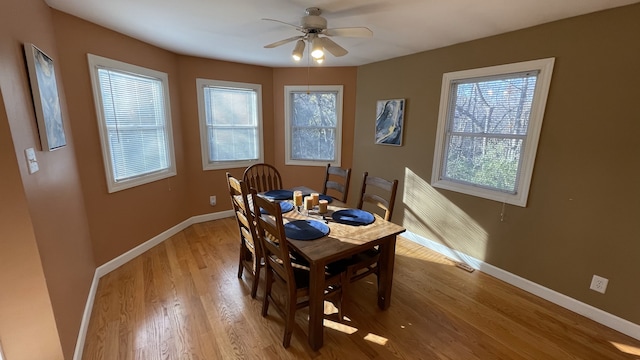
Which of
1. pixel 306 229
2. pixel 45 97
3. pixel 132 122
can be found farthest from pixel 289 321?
pixel 132 122

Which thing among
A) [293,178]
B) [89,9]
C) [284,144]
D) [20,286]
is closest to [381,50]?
[284,144]

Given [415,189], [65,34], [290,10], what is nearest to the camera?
[290,10]

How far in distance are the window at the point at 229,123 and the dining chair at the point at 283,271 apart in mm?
2295

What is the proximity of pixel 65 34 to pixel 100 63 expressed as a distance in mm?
284

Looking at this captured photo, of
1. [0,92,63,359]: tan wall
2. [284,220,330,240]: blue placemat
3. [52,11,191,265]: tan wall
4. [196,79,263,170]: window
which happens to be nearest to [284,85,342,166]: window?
[196,79,263,170]: window

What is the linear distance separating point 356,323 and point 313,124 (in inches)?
115

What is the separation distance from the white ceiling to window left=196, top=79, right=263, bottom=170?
88cm

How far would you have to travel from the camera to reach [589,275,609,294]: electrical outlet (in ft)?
6.53

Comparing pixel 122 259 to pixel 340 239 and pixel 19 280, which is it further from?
pixel 340 239

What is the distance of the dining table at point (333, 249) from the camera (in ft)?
5.26

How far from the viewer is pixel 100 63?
2350 mm

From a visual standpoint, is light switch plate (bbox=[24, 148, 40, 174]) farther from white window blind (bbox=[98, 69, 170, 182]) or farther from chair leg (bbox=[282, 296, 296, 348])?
chair leg (bbox=[282, 296, 296, 348])

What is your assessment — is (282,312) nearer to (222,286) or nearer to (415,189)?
(222,286)

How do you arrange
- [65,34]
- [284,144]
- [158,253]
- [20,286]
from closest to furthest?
[20,286] → [65,34] → [158,253] → [284,144]
